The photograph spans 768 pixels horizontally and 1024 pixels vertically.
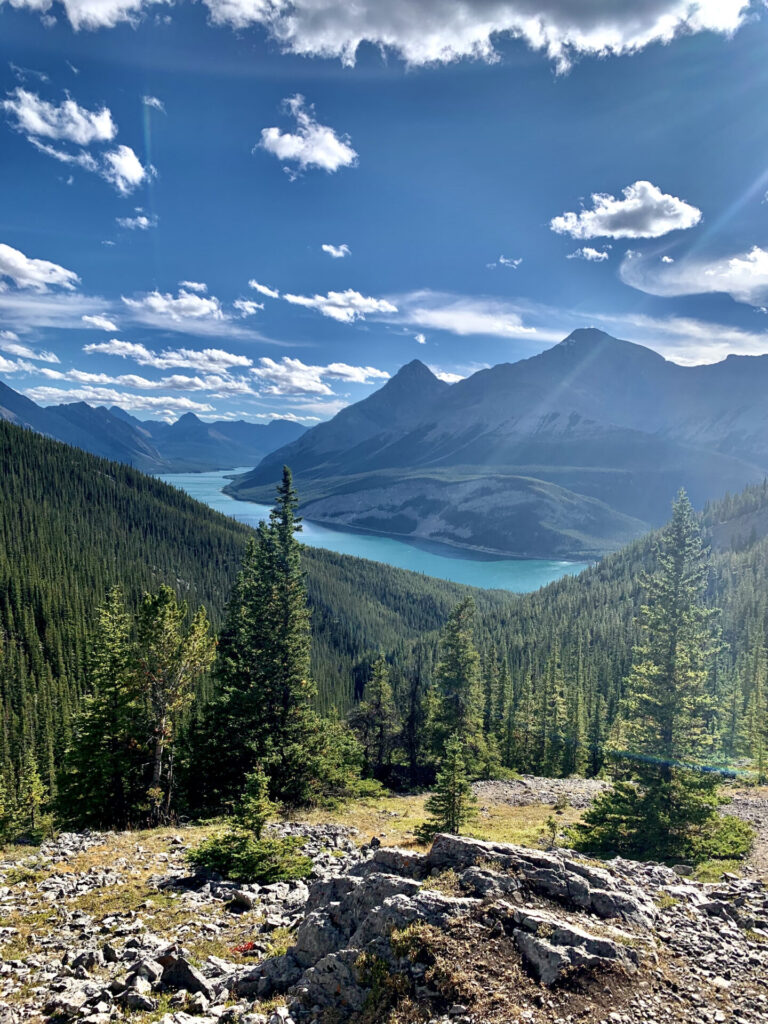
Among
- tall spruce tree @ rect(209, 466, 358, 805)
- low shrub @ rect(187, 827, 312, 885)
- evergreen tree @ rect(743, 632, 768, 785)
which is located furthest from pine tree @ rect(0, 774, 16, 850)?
evergreen tree @ rect(743, 632, 768, 785)

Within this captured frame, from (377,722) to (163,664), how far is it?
111 ft

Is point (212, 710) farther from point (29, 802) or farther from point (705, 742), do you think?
point (29, 802)

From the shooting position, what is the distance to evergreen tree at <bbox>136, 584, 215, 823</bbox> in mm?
28781

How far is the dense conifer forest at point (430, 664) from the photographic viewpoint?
55.4 meters

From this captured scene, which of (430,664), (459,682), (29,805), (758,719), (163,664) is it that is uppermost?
(163,664)

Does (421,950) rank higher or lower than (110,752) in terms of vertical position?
higher

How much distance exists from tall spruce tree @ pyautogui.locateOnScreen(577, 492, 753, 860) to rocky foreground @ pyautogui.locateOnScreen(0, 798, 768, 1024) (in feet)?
33.0

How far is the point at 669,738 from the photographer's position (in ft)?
85.8

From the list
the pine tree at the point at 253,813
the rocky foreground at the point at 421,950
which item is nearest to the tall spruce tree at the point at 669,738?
the rocky foreground at the point at 421,950

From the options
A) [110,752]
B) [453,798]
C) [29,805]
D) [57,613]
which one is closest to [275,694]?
[110,752]

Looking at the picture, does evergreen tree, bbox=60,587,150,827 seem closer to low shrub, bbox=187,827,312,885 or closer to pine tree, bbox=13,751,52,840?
low shrub, bbox=187,827,312,885

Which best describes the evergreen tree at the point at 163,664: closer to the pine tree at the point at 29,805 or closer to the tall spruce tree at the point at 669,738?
the tall spruce tree at the point at 669,738

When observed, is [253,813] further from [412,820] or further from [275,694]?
[412,820]

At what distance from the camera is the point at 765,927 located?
1251cm
